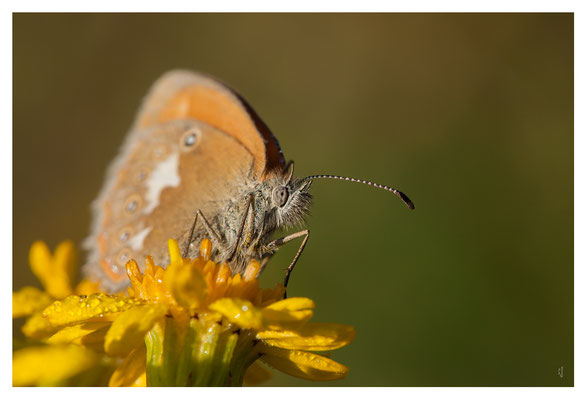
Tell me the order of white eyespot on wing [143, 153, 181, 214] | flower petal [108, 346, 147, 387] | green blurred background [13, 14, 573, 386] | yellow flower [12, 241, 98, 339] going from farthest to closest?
green blurred background [13, 14, 573, 386]
white eyespot on wing [143, 153, 181, 214]
yellow flower [12, 241, 98, 339]
flower petal [108, 346, 147, 387]

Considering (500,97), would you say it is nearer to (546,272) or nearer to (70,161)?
(546,272)

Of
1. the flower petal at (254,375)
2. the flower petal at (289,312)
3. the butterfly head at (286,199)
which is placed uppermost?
the butterfly head at (286,199)

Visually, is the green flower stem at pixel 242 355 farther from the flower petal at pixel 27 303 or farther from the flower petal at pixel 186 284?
the flower petal at pixel 27 303

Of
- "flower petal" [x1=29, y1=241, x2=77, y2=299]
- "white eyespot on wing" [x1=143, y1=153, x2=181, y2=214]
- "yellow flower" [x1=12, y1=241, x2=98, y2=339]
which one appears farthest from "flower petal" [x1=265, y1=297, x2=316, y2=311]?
"white eyespot on wing" [x1=143, y1=153, x2=181, y2=214]

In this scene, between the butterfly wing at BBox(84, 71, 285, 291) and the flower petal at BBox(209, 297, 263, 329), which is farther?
the butterfly wing at BBox(84, 71, 285, 291)

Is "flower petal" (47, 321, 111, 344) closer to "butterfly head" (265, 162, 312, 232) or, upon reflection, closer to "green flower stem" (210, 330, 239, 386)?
"green flower stem" (210, 330, 239, 386)

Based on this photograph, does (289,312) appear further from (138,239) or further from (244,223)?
(138,239)

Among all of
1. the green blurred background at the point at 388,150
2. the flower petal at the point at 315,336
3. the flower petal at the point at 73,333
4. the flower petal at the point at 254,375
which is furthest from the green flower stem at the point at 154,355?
the green blurred background at the point at 388,150
